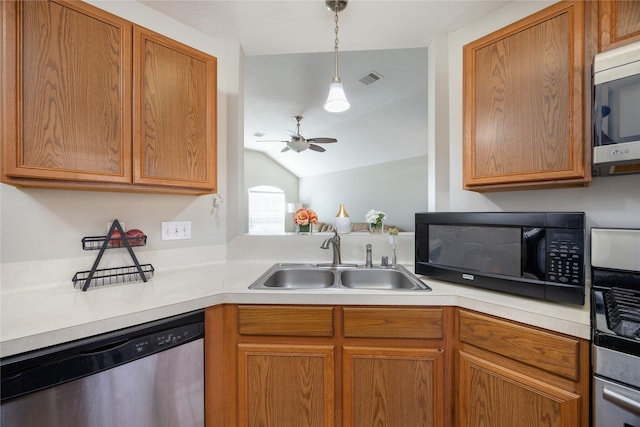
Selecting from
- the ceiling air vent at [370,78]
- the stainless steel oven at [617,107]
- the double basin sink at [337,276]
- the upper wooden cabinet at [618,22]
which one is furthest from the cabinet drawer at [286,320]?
the ceiling air vent at [370,78]

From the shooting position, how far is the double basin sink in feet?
4.94

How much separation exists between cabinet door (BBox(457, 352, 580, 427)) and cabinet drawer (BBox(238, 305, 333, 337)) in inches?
23.5

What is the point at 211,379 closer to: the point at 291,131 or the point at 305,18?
the point at 305,18

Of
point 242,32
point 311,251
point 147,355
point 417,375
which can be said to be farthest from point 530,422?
point 242,32

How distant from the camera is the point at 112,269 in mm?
1270

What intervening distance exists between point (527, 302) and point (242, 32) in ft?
6.95

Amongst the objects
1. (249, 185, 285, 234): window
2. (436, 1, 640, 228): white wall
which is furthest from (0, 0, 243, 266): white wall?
(249, 185, 285, 234): window

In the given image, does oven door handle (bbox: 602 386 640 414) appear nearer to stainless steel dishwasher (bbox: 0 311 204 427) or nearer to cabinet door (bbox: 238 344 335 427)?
cabinet door (bbox: 238 344 335 427)

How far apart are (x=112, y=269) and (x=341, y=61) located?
263 cm

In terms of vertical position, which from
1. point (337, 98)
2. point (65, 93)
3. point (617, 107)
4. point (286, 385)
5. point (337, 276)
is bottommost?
point (286, 385)

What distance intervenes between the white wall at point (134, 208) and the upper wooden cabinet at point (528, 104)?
4.75 feet

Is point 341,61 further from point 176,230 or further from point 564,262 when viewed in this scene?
point 564,262

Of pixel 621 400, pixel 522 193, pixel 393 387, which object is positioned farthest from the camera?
pixel 522 193

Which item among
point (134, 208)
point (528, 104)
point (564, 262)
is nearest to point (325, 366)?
point (564, 262)
